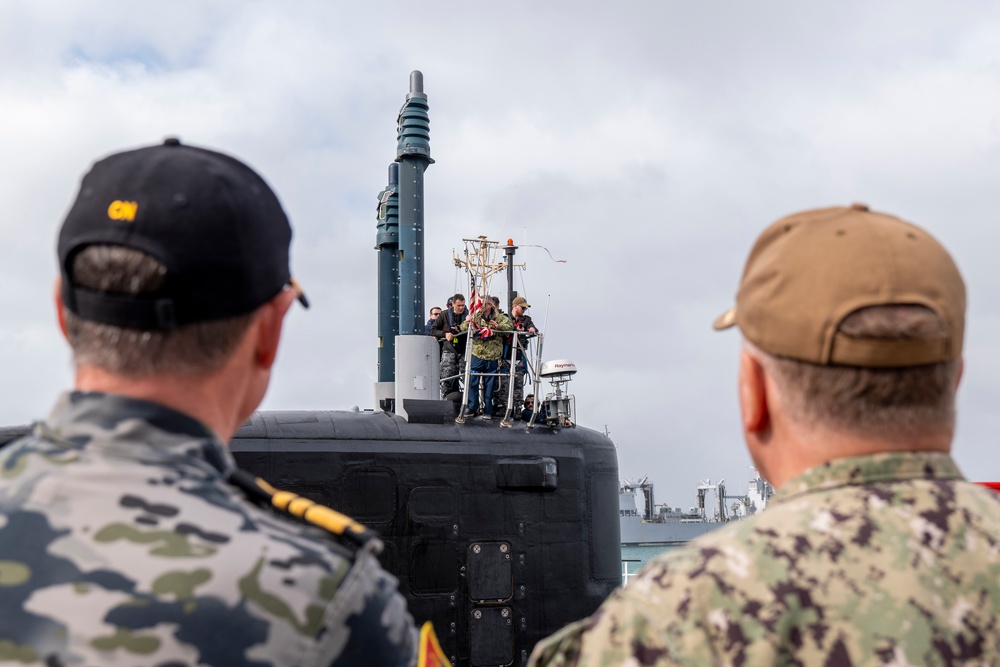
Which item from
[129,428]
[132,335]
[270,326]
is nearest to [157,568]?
[129,428]

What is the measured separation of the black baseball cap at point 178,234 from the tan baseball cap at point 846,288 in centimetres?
98

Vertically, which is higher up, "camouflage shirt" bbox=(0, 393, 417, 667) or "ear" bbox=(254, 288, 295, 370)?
"ear" bbox=(254, 288, 295, 370)

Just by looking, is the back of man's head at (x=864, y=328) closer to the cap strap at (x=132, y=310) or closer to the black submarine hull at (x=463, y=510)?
the cap strap at (x=132, y=310)

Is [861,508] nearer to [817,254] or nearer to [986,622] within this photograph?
[986,622]

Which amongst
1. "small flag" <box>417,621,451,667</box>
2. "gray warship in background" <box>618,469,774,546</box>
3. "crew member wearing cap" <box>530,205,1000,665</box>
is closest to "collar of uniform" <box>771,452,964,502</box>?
"crew member wearing cap" <box>530,205,1000,665</box>

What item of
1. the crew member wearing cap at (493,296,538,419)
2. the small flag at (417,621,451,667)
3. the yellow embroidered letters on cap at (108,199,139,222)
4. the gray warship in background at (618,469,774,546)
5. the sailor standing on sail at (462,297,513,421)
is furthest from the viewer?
the gray warship in background at (618,469,774,546)

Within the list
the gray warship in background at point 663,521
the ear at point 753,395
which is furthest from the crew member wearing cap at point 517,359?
the gray warship in background at point 663,521

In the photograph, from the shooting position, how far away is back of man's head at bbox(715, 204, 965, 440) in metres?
1.95

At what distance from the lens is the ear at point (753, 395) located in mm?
2102

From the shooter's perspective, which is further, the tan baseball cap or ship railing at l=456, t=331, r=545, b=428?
ship railing at l=456, t=331, r=545, b=428

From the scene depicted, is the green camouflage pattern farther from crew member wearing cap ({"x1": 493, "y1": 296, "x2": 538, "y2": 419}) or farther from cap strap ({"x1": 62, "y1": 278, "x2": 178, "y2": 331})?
cap strap ({"x1": 62, "y1": 278, "x2": 178, "y2": 331})

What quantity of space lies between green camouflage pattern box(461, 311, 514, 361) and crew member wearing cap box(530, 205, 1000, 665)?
9848 mm

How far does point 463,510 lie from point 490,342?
2942 mm

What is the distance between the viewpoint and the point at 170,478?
5.91 ft
